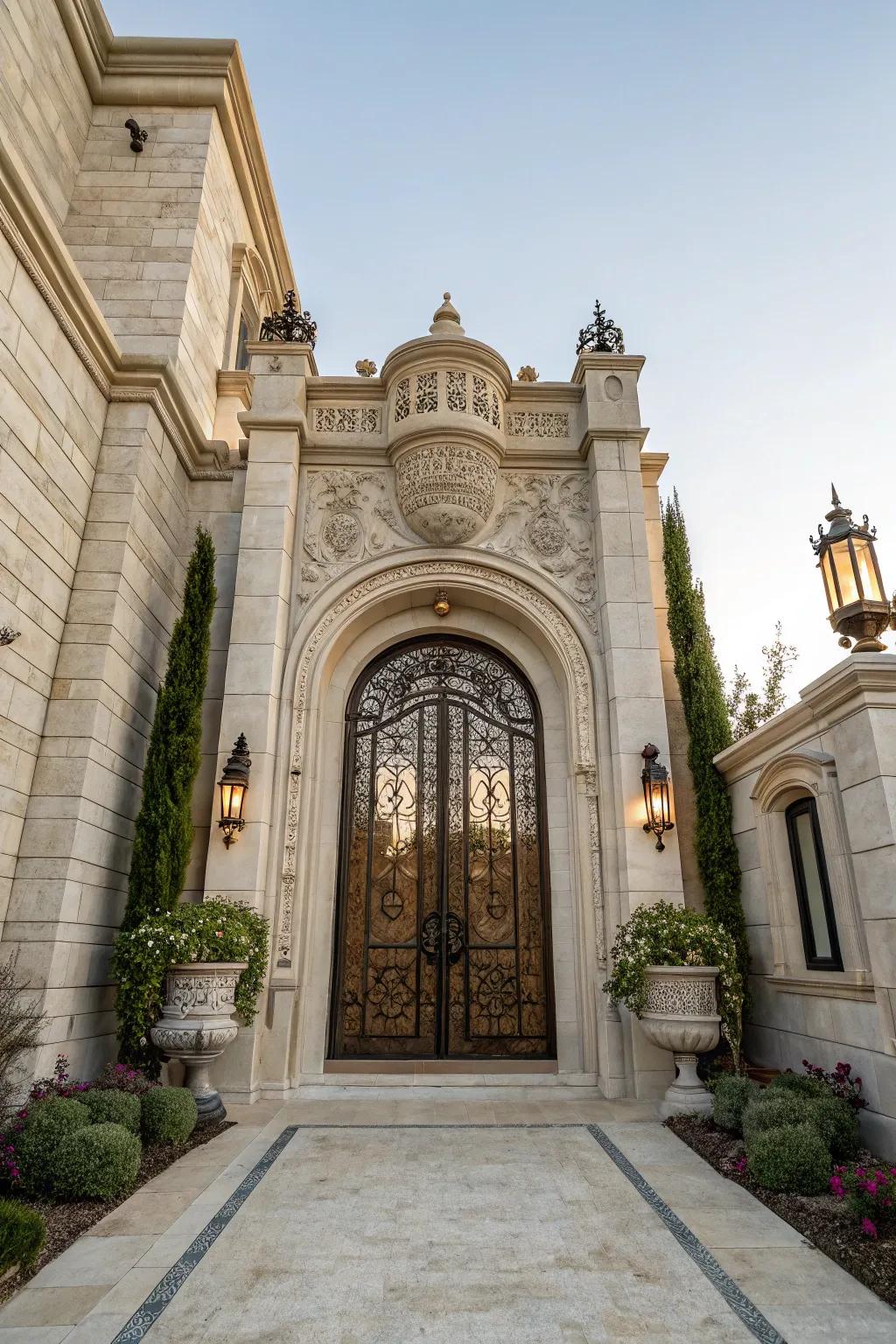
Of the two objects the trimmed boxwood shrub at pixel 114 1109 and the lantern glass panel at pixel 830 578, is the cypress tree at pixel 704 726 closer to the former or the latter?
the lantern glass panel at pixel 830 578

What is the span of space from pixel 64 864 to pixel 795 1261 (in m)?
4.46

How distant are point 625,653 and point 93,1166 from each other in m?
4.98

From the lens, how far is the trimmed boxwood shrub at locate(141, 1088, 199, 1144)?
421 cm

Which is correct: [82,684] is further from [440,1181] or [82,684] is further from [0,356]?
[440,1181]

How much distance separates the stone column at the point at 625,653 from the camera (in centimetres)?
571

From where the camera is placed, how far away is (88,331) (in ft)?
18.5

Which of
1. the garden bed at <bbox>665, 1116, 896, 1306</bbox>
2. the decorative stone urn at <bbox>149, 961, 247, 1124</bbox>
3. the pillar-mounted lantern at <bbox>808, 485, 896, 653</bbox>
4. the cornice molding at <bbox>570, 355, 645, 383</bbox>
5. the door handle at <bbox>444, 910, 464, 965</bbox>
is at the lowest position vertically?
the garden bed at <bbox>665, 1116, 896, 1306</bbox>

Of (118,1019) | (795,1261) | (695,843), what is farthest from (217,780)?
(795,1261)

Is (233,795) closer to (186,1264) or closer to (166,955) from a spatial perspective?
(166,955)

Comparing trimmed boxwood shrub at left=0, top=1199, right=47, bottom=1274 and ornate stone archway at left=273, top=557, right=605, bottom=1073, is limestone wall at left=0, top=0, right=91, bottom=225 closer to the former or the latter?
ornate stone archway at left=273, top=557, right=605, bottom=1073

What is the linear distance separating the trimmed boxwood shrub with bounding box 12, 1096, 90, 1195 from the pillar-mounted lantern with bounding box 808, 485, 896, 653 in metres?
4.85

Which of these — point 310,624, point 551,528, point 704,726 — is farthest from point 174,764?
point 704,726

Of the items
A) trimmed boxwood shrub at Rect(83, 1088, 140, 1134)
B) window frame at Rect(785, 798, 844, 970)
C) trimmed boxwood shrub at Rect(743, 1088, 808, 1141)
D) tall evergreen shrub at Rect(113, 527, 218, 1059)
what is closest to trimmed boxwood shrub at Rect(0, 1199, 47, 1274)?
trimmed boxwood shrub at Rect(83, 1088, 140, 1134)

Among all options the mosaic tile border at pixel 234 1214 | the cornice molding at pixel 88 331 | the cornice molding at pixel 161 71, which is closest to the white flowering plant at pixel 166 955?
the mosaic tile border at pixel 234 1214
